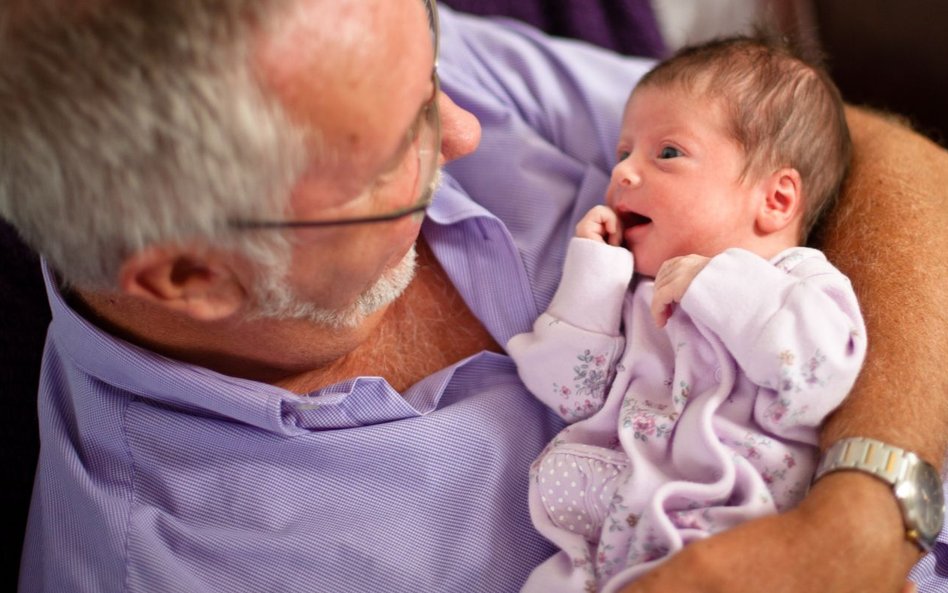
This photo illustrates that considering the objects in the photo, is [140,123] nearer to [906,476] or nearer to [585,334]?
[585,334]

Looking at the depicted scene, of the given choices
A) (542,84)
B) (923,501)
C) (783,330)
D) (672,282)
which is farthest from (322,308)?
(923,501)

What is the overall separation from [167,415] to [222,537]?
0.21 meters

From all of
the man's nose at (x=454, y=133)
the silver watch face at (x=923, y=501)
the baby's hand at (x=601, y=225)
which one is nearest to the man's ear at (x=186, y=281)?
the man's nose at (x=454, y=133)

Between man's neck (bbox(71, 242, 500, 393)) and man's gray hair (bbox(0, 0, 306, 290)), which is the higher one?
man's gray hair (bbox(0, 0, 306, 290))

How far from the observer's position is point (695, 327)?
117 cm

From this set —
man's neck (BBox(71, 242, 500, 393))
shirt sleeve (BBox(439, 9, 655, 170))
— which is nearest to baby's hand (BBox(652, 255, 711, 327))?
man's neck (BBox(71, 242, 500, 393))

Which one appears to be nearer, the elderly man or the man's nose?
the elderly man

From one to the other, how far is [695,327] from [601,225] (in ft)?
0.83

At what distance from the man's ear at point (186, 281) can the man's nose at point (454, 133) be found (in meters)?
0.42

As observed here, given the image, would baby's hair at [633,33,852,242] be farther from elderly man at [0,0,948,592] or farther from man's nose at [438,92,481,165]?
man's nose at [438,92,481,165]

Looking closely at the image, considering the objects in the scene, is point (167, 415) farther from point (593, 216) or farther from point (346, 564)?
point (593, 216)

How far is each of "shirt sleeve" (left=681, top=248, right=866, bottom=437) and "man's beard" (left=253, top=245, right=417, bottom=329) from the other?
1.47ft

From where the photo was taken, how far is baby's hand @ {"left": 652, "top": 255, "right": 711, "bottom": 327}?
3.72 feet

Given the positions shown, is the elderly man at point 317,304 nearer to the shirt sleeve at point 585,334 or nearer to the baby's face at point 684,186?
the shirt sleeve at point 585,334
